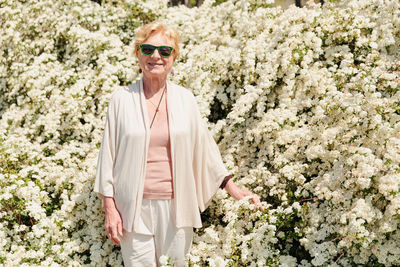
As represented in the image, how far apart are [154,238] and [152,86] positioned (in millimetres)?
1402

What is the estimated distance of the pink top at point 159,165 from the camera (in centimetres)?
347

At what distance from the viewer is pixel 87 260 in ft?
14.7

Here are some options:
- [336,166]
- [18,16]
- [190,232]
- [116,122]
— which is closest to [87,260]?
[190,232]

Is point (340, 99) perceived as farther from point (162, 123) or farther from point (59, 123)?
point (59, 123)

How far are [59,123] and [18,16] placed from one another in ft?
10.2

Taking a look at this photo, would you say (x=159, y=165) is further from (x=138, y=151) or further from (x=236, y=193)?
(x=236, y=193)

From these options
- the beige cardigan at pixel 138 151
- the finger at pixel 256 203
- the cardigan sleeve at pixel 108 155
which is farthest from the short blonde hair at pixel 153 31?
the finger at pixel 256 203

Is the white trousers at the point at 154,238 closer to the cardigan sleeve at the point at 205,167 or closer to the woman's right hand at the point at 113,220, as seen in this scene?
the woman's right hand at the point at 113,220

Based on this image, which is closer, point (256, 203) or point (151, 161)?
point (151, 161)

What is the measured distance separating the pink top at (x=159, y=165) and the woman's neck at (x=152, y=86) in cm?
25

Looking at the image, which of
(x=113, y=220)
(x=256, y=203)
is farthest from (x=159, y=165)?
(x=256, y=203)

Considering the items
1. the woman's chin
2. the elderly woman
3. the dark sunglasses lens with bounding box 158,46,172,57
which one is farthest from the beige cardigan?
the dark sunglasses lens with bounding box 158,46,172,57

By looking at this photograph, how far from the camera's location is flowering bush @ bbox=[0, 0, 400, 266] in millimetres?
3668

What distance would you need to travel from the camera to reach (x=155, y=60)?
3477 mm
